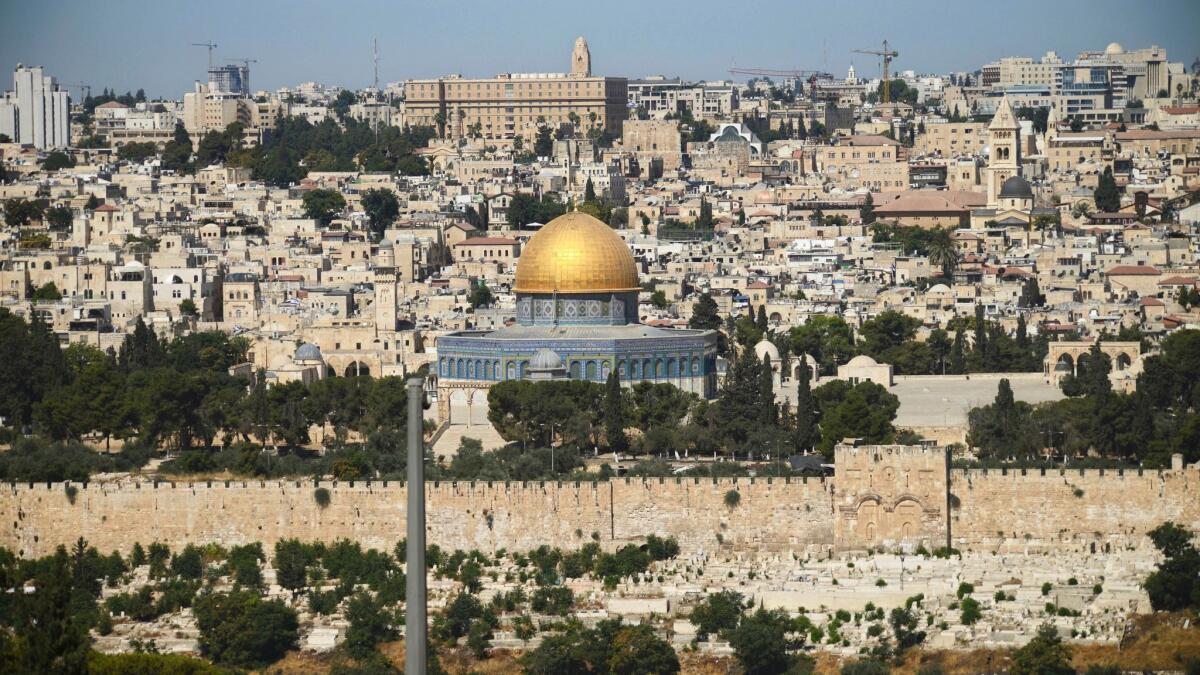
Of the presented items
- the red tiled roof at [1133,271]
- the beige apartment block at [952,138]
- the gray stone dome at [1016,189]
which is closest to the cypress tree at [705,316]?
the red tiled roof at [1133,271]

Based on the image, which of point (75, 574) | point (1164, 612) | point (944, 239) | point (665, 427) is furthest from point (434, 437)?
point (944, 239)

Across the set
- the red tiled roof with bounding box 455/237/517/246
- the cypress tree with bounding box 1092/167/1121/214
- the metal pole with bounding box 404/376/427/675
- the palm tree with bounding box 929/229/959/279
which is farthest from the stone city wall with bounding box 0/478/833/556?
the cypress tree with bounding box 1092/167/1121/214

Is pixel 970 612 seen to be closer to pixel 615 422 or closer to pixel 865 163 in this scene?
pixel 615 422

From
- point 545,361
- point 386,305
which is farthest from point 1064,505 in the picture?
point 386,305

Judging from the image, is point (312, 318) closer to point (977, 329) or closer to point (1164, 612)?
point (977, 329)

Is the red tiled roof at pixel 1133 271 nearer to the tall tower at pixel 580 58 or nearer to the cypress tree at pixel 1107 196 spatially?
the cypress tree at pixel 1107 196

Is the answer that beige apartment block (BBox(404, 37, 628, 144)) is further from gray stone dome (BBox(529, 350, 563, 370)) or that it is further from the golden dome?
gray stone dome (BBox(529, 350, 563, 370))
